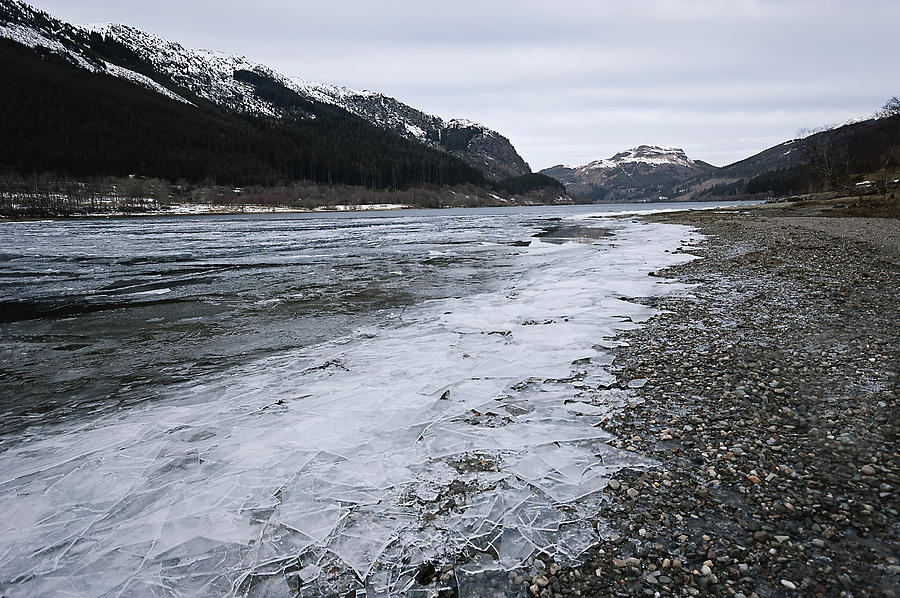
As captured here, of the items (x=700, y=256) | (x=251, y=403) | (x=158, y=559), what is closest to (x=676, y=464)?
(x=158, y=559)

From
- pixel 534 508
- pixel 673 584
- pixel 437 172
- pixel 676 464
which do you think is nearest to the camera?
pixel 673 584

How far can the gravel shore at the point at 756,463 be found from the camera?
3188mm

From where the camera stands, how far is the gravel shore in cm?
319

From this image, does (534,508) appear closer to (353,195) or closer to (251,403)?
(251,403)

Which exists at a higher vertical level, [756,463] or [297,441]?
[756,463]

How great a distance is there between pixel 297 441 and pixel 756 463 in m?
5.01

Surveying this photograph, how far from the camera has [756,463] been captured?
4453 mm

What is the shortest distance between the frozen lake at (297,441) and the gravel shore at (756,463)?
1.37 feet

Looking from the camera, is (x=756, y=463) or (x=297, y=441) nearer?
(x=756, y=463)

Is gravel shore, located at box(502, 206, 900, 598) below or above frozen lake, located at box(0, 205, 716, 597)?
above

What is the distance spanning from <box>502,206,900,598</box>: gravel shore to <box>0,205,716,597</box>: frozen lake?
42 cm

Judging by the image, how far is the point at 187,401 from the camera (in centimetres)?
682

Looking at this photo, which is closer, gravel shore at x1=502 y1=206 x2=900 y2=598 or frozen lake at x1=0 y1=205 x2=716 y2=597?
gravel shore at x1=502 y1=206 x2=900 y2=598

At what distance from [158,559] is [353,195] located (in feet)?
495
